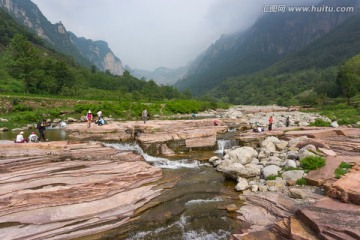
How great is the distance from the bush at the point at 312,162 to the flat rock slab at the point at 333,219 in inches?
239

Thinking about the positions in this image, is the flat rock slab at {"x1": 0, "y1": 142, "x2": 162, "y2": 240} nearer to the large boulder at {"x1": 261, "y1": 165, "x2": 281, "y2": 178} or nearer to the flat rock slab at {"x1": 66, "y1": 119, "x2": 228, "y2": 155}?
the flat rock slab at {"x1": 66, "y1": 119, "x2": 228, "y2": 155}

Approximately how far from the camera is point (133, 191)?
15.6 m

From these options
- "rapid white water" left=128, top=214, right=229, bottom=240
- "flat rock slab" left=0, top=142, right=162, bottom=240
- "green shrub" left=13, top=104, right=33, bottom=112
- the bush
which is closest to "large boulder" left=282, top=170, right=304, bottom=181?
the bush

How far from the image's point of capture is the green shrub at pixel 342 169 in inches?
601

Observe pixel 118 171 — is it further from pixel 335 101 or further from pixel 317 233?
pixel 335 101

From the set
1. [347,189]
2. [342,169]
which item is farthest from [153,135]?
[347,189]

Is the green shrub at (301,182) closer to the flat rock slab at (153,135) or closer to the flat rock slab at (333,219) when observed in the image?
the flat rock slab at (333,219)

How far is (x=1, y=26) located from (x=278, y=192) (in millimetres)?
165464

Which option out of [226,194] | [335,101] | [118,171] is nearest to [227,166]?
[226,194]

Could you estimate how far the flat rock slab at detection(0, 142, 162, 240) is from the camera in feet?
39.2

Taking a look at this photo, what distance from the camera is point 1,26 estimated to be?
5271 inches

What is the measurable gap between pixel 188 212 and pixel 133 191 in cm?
384

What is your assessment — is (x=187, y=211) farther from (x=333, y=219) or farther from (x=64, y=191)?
(x=333, y=219)

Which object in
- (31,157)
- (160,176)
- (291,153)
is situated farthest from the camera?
(291,153)
